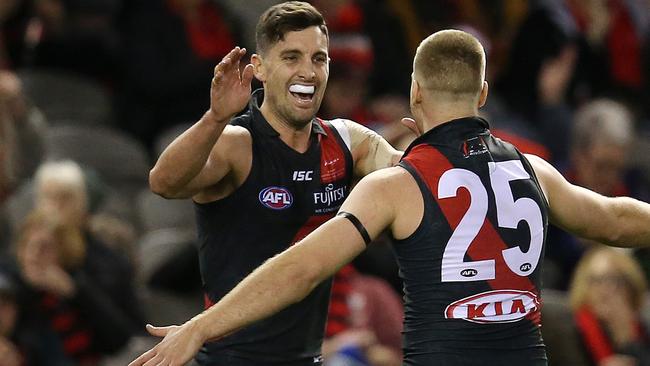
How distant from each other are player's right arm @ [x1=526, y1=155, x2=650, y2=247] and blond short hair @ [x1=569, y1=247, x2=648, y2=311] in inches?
133

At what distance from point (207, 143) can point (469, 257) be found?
43.5 inches

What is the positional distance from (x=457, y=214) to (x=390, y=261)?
4690 mm

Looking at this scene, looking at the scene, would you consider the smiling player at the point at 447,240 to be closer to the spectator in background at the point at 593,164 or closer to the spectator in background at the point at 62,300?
the spectator in background at the point at 62,300

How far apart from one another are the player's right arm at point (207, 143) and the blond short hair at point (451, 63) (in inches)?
27.4

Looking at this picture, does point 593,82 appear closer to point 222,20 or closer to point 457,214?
point 222,20

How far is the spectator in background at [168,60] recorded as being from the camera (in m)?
10.6

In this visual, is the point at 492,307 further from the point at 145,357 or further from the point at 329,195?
the point at 145,357

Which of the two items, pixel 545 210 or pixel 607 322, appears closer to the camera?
pixel 545 210

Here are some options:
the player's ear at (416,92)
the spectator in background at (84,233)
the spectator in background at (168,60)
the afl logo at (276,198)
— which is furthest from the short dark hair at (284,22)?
the spectator in background at (168,60)

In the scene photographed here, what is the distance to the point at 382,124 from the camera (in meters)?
10.8

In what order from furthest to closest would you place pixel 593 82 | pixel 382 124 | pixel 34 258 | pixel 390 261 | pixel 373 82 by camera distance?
pixel 593 82, pixel 373 82, pixel 382 124, pixel 390 261, pixel 34 258

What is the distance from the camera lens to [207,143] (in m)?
5.73

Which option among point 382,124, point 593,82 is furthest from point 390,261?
point 593,82

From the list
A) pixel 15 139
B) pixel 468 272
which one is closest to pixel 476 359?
pixel 468 272
